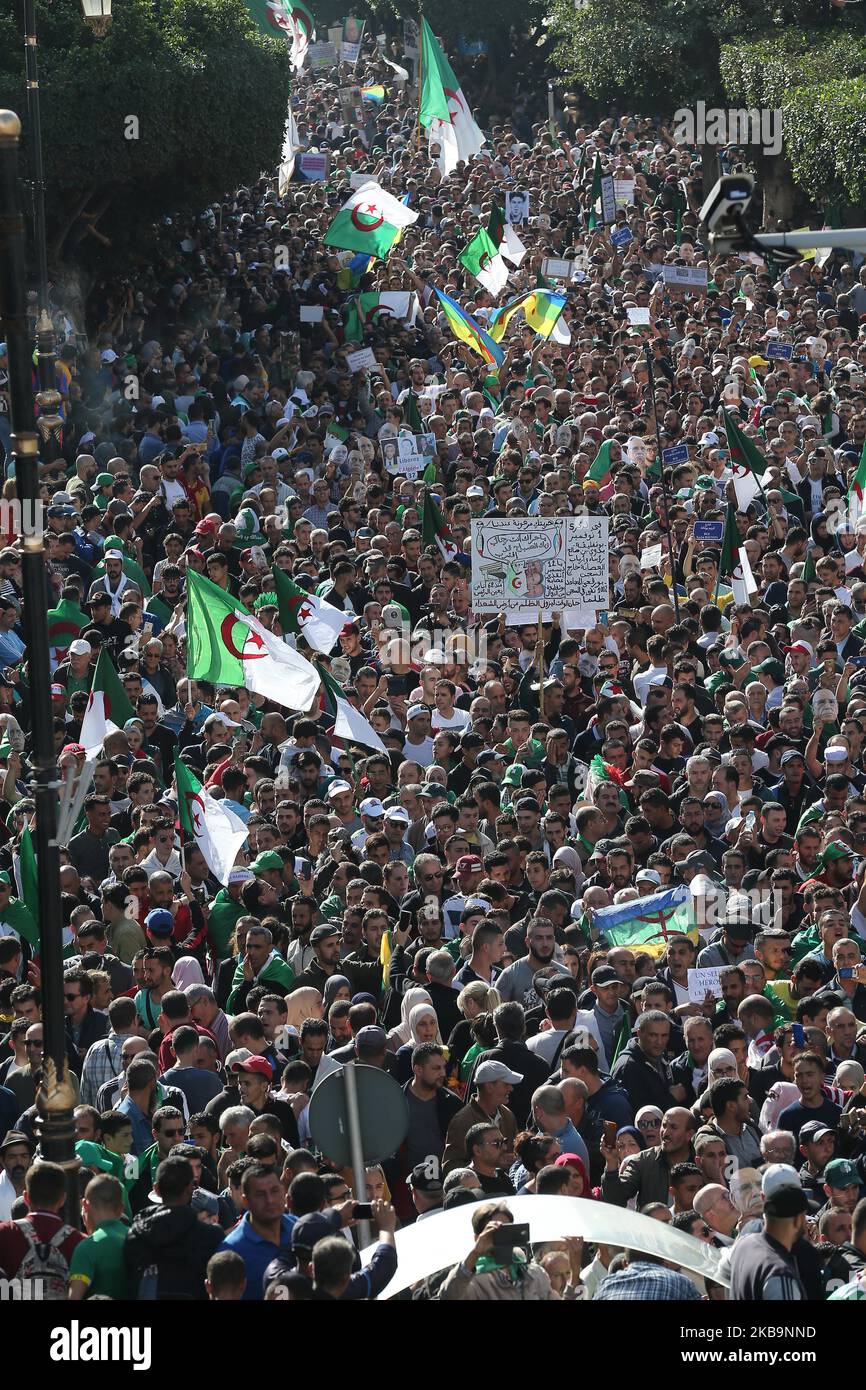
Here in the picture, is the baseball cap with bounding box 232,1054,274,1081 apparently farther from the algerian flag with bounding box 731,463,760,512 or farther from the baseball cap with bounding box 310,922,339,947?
the algerian flag with bounding box 731,463,760,512

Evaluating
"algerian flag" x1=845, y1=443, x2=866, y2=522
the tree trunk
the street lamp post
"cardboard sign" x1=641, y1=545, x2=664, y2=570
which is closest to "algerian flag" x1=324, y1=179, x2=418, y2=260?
"algerian flag" x1=845, y1=443, x2=866, y2=522

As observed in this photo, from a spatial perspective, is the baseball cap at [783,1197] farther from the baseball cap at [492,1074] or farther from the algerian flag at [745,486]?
the algerian flag at [745,486]

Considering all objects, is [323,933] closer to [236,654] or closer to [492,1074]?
[492,1074]

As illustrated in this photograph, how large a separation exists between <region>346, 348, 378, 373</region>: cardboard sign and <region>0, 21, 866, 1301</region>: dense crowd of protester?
250mm

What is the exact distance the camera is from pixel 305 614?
53.1 ft

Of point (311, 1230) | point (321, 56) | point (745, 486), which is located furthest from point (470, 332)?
point (321, 56)

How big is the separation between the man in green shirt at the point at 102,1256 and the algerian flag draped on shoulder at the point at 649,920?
414 cm

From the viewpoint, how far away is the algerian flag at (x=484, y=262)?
1016 inches

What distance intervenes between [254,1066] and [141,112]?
19.3 metres

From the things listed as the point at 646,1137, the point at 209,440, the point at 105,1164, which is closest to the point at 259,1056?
the point at 105,1164

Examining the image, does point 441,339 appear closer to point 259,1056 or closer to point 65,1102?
point 259,1056

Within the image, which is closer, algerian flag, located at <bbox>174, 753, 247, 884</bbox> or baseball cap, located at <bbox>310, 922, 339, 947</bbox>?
baseball cap, located at <bbox>310, 922, 339, 947</bbox>

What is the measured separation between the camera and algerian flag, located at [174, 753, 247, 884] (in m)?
12.7

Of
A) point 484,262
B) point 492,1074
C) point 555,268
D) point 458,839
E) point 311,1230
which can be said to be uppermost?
point 555,268
